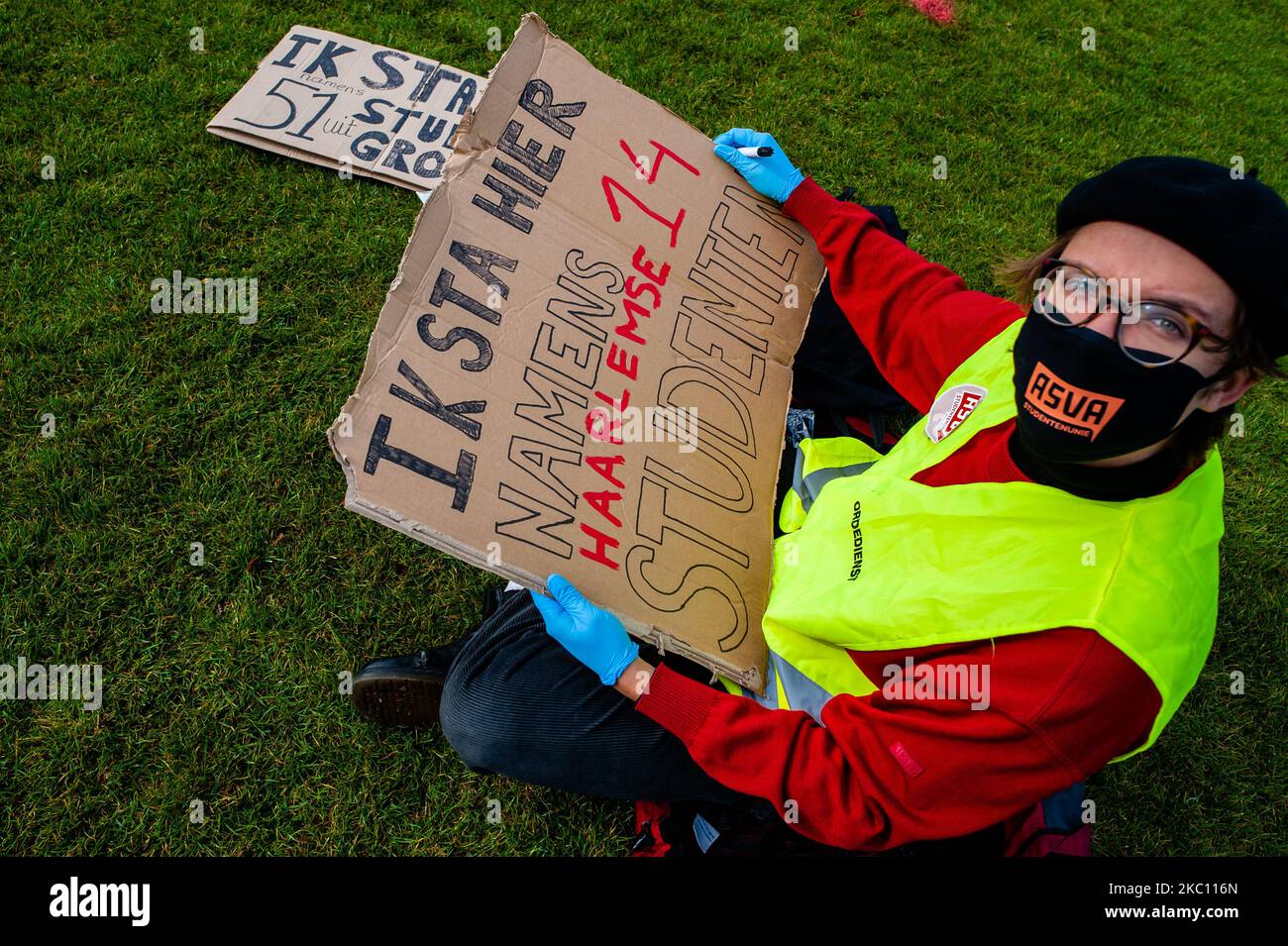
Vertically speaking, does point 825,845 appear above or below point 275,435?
below

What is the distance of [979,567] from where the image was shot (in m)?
1.49

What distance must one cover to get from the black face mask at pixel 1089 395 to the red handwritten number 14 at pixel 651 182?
981mm

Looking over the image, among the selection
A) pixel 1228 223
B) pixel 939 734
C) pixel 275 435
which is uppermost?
pixel 1228 223

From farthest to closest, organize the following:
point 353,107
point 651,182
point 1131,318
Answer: point 353,107, point 651,182, point 1131,318

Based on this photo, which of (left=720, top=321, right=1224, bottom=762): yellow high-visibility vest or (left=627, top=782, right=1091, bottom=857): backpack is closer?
(left=720, top=321, right=1224, bottom=762): yellow high-visibility vest

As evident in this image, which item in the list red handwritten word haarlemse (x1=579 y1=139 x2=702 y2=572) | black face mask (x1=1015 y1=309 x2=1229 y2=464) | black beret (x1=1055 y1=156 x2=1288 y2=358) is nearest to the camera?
black beret (x1=1055 y1=156 x2=1288 y2=358)

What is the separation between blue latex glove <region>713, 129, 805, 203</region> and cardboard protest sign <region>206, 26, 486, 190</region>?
1.42 meters

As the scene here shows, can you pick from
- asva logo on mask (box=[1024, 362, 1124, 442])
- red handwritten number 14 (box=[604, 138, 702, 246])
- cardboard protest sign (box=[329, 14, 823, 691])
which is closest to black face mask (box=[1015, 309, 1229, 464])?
asva logo on mask (box=[1024, 362, 1124, 442])

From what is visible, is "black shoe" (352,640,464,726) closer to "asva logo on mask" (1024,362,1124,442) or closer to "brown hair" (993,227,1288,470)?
"asva logo on mask" (1024,362,1124,442)

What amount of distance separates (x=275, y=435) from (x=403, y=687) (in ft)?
3.32

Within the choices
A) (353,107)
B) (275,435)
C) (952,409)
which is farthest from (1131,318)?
(353,107)

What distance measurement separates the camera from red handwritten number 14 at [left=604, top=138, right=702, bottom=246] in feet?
6.79

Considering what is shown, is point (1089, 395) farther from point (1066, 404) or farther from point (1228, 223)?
point (1228, 223)

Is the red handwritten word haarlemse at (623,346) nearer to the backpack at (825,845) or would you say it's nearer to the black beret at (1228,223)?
the backpack at (825,845)
